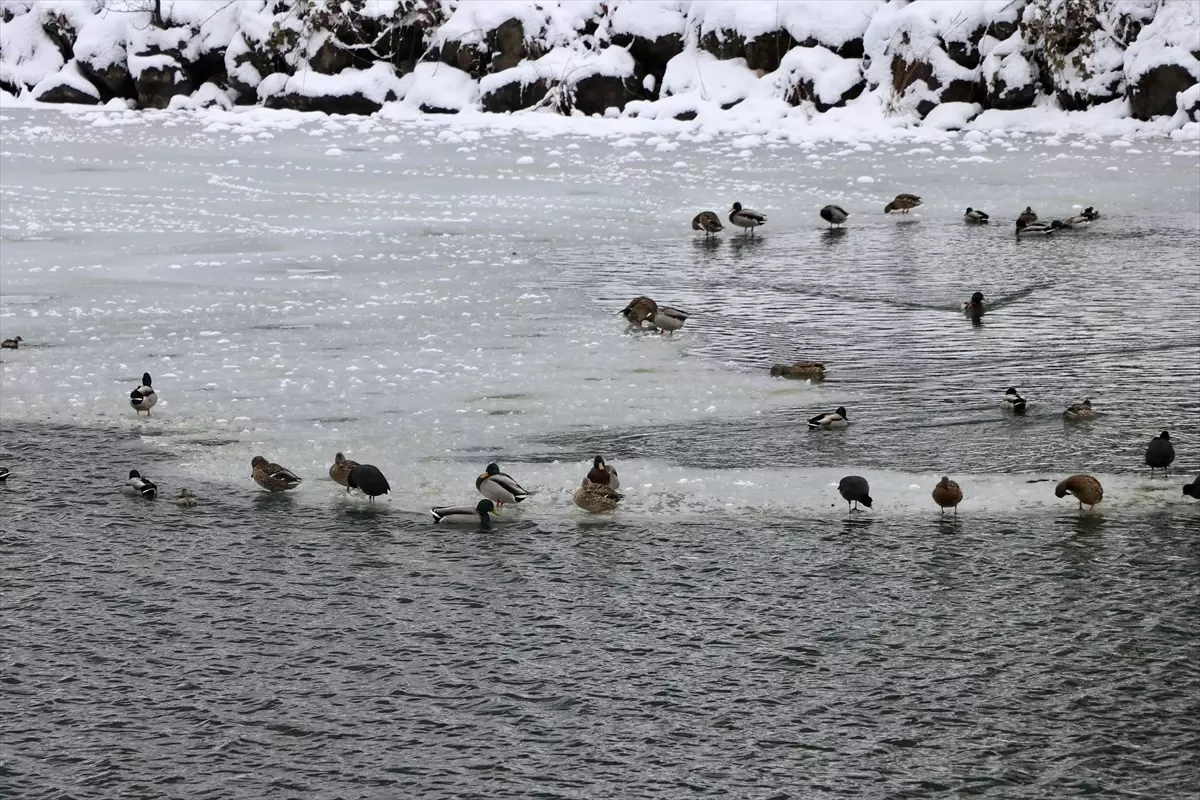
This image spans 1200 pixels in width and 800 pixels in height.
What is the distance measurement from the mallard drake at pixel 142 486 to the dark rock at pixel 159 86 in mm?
32069

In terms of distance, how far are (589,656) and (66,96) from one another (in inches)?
1476

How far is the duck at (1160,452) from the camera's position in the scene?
10.5 metres

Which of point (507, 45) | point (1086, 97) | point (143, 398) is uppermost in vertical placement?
point (507, 45)

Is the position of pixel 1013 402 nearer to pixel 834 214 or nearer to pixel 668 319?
pixel 668 319

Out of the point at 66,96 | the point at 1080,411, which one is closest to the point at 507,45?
the point at 66,96

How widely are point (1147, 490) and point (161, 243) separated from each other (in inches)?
569

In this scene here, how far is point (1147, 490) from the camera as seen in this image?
34.1ft

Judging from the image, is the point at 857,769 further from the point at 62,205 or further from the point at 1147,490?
the point at 62,205

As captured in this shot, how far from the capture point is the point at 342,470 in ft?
34.4

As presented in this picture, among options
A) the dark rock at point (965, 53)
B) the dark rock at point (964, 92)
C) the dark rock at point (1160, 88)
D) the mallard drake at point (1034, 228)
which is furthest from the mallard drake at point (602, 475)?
the dark rock at point (965, 53)

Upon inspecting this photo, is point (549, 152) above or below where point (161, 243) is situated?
above

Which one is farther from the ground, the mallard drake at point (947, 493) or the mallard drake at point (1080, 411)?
the mallard drake at point (1080, 411)

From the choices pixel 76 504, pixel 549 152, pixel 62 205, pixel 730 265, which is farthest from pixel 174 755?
pixel 549 152

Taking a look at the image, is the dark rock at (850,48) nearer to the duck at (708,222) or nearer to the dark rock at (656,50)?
the dark rock at (656,50)
